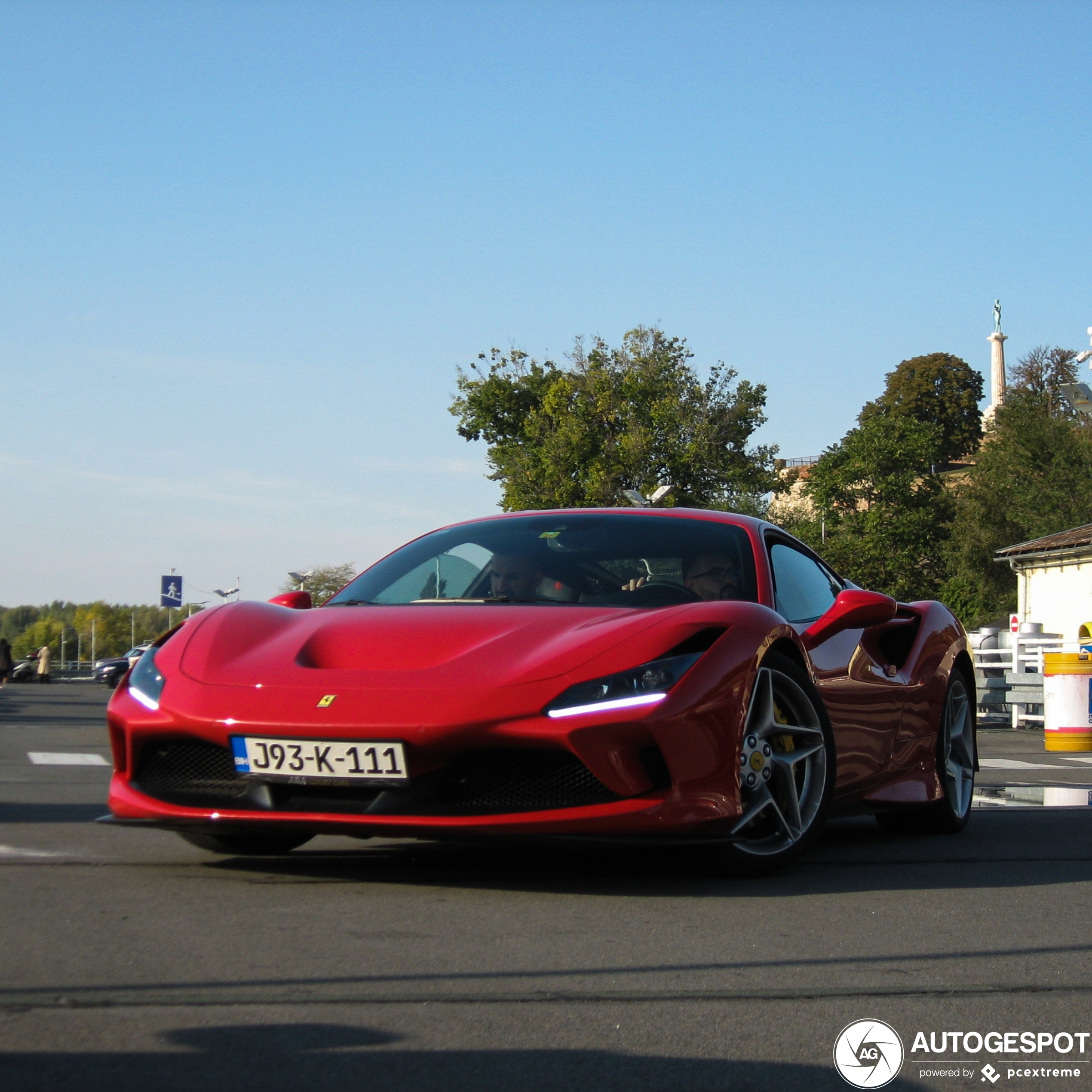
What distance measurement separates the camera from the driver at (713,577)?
18.9 feet

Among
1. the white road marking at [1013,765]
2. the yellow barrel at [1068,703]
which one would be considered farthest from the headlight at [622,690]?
the yellow barrel at [1068,703]

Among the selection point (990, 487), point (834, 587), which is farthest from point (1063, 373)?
point (834, 587)

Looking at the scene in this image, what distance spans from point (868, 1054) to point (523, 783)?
182cm

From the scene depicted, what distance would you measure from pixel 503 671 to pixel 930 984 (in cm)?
160

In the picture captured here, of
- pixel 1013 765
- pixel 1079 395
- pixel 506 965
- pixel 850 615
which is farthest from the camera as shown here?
pixel 1079 395

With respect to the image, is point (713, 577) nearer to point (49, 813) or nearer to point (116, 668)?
point (49, 813)

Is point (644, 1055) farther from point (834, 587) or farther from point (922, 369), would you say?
point (922, 369)

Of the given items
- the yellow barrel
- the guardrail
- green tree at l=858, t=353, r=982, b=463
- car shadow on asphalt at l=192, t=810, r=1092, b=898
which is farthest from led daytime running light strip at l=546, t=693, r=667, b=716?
green tree at l=858, t=353, r=982, b=463

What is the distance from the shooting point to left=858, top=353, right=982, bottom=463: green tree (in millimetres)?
98000

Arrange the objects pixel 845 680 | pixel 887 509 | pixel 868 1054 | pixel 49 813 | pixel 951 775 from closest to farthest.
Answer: pixel 868 1054 → pixel 845 680 → pixel 951 775 → pixel 49 813 → pixel 887 509

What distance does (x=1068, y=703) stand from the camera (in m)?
17.5

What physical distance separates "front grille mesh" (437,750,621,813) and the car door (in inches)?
57.4

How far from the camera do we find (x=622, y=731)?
178 inches

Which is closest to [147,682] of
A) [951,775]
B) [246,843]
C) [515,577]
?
[246,843]
